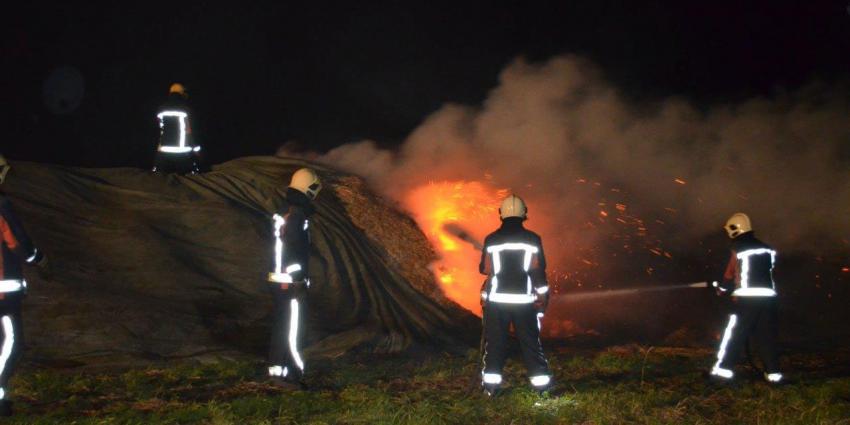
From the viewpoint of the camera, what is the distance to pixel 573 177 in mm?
14773

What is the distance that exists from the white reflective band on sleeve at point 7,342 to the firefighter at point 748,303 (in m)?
6.54

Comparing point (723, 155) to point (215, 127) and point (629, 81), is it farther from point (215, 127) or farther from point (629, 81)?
point (215, 127)

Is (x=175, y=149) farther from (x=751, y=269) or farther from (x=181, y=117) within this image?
(x=751, y=269)

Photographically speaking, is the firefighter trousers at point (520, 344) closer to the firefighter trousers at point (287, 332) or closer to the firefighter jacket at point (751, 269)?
the firefighter trousers at point (287, 332)

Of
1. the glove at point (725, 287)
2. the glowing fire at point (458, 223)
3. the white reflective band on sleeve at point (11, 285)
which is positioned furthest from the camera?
the glowing fire at point (458, 223)

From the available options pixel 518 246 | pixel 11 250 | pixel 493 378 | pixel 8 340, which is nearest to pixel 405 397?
pixel 493 378

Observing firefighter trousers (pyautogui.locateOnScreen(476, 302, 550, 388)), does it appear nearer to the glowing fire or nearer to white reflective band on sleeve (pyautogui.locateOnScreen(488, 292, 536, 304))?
white reflective band on sleeve (pyautogui.locateOnScreen(488, 292, 536, 304))

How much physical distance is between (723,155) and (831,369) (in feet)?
25.5

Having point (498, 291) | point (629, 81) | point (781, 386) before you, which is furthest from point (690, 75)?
point (498, 291)

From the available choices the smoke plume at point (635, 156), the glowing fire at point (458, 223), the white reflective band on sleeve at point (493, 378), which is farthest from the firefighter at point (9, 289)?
the smoke plume at point (635, 156)

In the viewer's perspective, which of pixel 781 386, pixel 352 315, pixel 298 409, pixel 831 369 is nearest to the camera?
pixel 298 409

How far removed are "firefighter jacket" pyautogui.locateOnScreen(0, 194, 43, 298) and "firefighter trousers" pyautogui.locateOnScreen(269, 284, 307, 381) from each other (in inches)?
84.4

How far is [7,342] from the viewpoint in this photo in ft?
18.4

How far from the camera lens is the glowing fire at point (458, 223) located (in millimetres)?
12469
